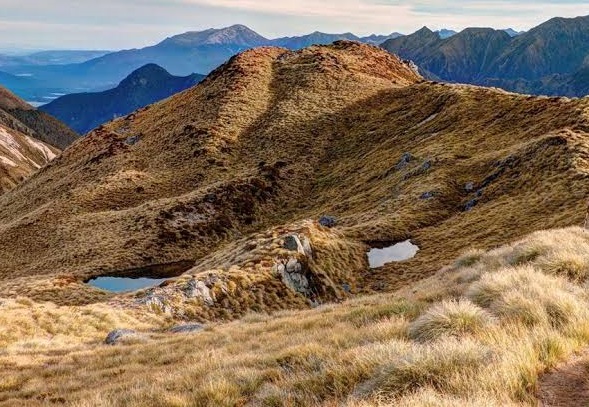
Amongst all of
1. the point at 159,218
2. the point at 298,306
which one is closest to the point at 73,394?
the point at 298,306

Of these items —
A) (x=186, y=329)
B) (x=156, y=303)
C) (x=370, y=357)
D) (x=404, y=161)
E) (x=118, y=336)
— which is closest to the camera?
(x=370, y=357)

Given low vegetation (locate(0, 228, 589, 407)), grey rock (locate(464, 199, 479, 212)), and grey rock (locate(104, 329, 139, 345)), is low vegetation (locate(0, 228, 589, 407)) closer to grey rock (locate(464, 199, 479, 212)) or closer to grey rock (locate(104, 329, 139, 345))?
grey rock (locate(104, 329, 139, 345))

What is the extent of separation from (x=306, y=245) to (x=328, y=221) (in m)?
13.8

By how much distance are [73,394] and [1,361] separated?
677 centimetres

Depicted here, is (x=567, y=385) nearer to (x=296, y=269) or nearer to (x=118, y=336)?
(x=118, y=336)

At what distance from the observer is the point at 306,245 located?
37781mm

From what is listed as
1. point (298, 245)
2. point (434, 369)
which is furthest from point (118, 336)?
point (298, 245)

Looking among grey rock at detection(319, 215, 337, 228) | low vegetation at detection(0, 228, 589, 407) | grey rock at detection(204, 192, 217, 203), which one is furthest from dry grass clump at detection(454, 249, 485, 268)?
grey rock at detection(204, 192, 217, 203)

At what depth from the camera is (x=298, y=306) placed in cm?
3206

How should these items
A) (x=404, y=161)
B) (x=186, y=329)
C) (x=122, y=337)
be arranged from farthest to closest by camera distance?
(x=404, y=161) → (x=186, y=329) → (x=122, y=337)

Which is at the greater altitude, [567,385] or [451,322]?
[567,385]

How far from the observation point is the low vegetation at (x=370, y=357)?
6971 millimetres

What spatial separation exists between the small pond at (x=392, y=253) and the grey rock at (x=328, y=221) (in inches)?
355

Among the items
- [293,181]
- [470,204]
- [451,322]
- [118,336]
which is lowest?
[293,181]
